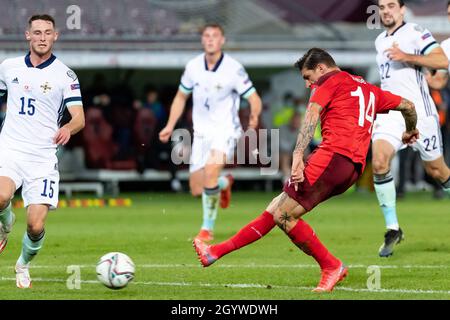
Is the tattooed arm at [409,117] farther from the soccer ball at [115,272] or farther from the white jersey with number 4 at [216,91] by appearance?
the white jersey with number 4 at [216,91]

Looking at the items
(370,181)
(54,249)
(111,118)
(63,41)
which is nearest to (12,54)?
(63,41)

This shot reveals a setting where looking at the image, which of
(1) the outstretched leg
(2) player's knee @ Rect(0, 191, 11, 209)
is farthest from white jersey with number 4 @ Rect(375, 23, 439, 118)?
(2) player's knee @ Rect(0, 191, 11, 209)

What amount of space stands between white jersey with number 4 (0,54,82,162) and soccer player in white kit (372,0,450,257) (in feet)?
13.2

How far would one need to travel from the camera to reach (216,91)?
53.2 feet

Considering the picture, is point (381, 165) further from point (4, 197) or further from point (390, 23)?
point (4, 197)

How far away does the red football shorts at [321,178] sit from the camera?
10266 millimetres

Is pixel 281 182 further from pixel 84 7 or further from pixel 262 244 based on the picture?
pixel 262 244

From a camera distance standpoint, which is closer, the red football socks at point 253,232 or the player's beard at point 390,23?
the red football socks at point 253,232

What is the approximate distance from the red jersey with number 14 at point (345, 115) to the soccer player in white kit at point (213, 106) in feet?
17.8

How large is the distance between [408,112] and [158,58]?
16616 mm

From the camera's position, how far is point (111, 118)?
94.6ft

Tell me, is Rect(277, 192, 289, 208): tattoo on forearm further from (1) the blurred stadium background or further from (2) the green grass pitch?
(1) the blurred stadium background

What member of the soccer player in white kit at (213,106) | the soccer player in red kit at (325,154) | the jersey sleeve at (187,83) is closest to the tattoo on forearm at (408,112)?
the soccer player in red kit at (325,154)
